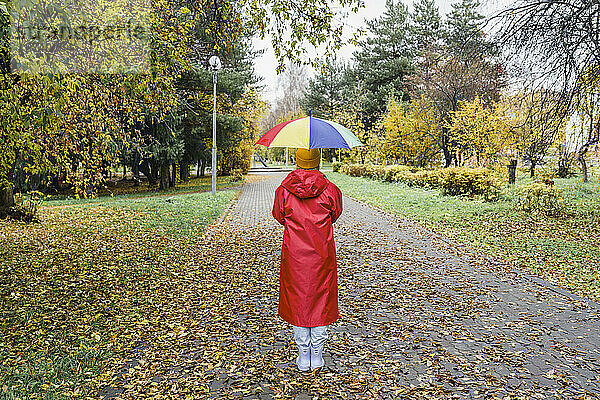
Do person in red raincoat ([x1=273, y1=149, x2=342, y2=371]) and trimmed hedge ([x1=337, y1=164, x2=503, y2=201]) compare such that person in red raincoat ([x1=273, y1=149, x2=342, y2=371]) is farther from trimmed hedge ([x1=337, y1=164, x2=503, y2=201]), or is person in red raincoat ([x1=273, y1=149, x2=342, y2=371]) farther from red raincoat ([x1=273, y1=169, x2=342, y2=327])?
trimmed hedge ([x1=337, y1=164, x2=503, y2=201])

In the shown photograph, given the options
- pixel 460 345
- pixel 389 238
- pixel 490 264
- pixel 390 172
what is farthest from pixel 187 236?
pixel 390 172

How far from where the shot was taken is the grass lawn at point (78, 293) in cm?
358

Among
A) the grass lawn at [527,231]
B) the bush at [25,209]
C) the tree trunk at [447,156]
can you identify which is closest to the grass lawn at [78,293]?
the bush at [25,209]

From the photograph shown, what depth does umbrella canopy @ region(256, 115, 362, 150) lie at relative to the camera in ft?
12.0

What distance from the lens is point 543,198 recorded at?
39.1ft

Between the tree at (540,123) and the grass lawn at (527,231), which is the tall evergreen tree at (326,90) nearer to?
the grass lawn at (527,231)

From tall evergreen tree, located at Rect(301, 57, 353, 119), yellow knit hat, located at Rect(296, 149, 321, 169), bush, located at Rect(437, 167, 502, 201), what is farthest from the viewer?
tall evergreen tree, located at Rect(301, 57, 353, 119)

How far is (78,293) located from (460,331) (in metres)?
4.70

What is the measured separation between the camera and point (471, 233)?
9953 millimetres

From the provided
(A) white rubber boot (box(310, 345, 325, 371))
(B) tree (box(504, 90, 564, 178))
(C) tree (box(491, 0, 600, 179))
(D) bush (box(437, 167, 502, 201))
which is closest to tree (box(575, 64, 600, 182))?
(C) tree (box(491, 0, 600, 179))

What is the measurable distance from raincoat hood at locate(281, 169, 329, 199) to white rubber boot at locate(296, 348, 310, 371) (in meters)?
1.32

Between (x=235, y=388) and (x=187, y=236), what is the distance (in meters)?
6.84

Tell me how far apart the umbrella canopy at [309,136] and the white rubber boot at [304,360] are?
5.62 feet

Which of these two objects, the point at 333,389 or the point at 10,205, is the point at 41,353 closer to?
the point at 333,389
